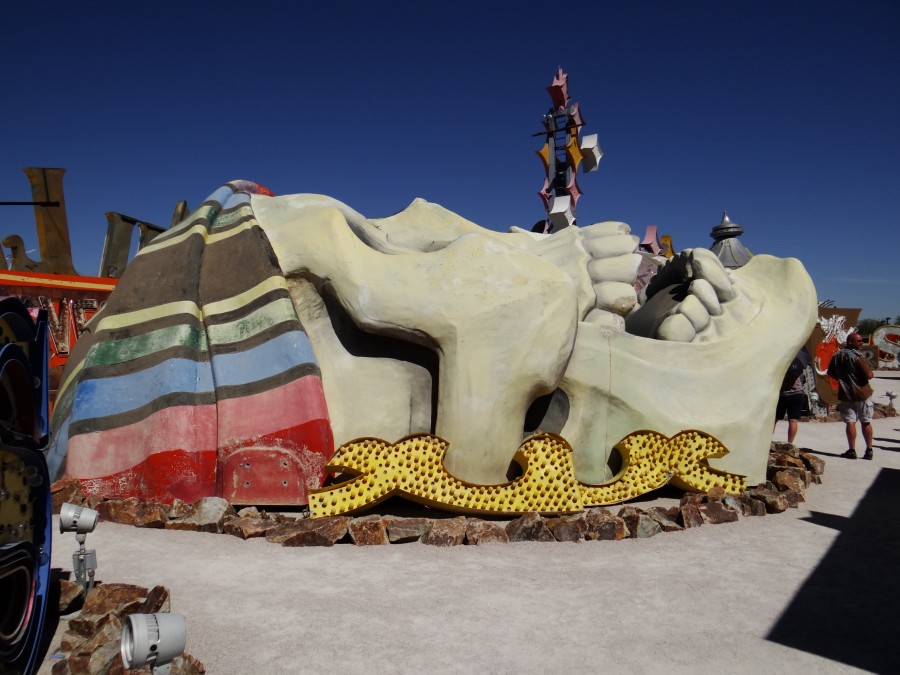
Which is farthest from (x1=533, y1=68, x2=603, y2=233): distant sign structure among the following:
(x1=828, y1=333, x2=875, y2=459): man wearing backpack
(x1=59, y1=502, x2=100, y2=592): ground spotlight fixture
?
(x1=59, y1=502, x2=100, y2=592): ground spotlight fixture

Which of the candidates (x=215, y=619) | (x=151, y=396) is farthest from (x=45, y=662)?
(x=151, y=396)

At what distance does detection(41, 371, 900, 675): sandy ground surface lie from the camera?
2.67 metres

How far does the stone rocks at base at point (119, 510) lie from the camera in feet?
13.8

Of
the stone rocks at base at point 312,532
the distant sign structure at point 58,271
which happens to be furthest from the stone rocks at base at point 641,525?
the distant sign structure at point 58,271

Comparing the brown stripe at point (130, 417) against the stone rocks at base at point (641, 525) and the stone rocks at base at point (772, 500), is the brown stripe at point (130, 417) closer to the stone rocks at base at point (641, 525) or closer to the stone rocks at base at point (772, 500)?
the stone rocks at base at point (641, 525)

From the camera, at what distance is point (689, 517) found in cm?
448

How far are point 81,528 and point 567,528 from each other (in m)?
2.66

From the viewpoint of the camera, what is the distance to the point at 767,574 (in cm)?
361

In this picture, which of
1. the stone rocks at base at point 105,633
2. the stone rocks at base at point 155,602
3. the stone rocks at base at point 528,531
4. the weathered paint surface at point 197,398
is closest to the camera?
the stone rocks at base at point 105,633

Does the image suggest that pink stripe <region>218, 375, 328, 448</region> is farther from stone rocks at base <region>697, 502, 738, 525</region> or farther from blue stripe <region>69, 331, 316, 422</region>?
stone rocks at base <region>697, 502, 738, 525</region>

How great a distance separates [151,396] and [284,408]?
866 millimetres

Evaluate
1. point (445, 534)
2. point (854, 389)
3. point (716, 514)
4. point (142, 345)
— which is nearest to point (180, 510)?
point (142, 345)

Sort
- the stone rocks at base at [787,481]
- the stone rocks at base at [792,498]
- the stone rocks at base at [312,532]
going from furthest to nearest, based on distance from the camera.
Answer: the stone rocks at base at [787,481], the stone rocks at base at [792,498], the stone rocks at base at [312,532]

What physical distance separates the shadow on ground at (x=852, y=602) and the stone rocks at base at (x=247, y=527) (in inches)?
109
